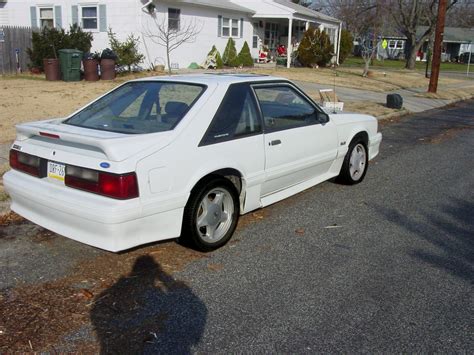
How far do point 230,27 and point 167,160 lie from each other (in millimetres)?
23951

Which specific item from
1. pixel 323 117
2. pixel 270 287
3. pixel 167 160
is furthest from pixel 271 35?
pixel 270 287

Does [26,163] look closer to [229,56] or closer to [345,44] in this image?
[229,56]

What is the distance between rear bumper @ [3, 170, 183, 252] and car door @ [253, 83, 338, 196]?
→ 138 centimetres

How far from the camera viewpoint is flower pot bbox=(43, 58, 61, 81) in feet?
59.1

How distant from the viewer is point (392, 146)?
9.96m

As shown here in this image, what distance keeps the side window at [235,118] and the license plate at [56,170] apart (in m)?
1.13

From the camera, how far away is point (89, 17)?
2141 cm

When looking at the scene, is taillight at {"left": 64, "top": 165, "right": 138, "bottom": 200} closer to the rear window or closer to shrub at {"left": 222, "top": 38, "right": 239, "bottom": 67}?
the rear window

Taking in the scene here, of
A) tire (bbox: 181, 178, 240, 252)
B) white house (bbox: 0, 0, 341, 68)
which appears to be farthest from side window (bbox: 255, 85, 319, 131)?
white house (bbox: 0, 0, 341, 68)

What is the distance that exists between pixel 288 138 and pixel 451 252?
1892 mm

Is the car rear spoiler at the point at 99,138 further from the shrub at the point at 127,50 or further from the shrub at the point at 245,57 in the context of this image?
the shrub at the point at 245,57

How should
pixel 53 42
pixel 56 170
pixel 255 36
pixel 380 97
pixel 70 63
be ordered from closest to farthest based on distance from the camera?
1. pixel 56 170
2. pixel 70 63
3. pixel 380 97
4. pixel 53 42
5. pixel 255 36

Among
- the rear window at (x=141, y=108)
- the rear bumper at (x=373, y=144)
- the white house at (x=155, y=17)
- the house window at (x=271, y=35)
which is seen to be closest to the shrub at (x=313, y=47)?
the white house at (x=155, y=17)

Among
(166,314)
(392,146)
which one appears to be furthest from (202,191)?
(392,146)
